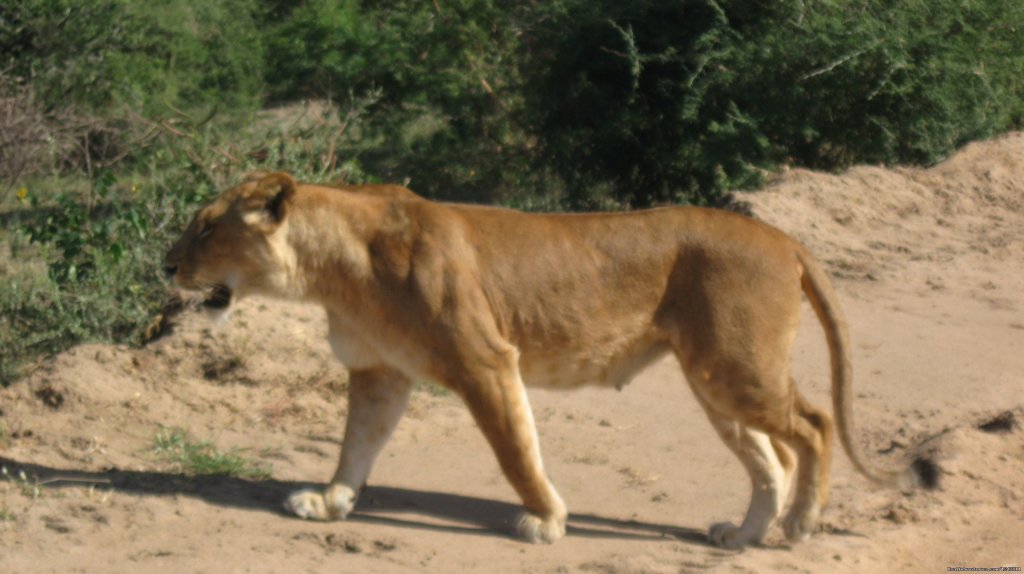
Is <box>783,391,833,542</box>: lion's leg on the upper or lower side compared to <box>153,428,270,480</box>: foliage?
upper

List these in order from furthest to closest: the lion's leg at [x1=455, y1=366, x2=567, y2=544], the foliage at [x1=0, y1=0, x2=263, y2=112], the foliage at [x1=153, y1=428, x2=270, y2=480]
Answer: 1. the foliage at [x1=0, y1=0, x2=263, y2=112]
2. the foliage at [x1=153, y1=428, x2=270, y2=480]
3. the lion's leg at [x1=455, y1=366, x2=567, y2=544]

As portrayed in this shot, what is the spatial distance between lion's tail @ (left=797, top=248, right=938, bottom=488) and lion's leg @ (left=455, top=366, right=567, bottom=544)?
1.21 metres


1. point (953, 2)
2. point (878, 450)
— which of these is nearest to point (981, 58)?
point (953, 2)

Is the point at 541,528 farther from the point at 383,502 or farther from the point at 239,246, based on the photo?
the point at 239,246

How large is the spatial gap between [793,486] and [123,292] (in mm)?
4276

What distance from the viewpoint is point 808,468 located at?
19.0ft

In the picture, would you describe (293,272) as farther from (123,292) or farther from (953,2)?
(953,2)

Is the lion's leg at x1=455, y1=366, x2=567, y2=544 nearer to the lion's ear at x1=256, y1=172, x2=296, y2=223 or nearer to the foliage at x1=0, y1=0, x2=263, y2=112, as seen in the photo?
the lion's ear at x1=256, y1=172, x2=296, y2=223

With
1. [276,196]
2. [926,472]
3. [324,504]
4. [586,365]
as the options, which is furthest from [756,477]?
[276,196]

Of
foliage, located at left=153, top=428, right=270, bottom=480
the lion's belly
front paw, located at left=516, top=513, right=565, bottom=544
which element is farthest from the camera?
foliage, located at left=153, top=428, right=270, bottom=480

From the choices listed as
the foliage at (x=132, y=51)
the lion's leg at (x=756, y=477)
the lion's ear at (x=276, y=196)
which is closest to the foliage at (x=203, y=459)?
the lion's ear at (x=276, y=196)

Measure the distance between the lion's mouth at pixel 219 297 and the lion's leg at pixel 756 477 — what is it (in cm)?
201

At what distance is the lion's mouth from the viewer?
6023mm

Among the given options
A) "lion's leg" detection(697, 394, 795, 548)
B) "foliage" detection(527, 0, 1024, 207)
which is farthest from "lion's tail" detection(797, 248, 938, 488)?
"foliage" detection(527, 0, 1024, 207)
